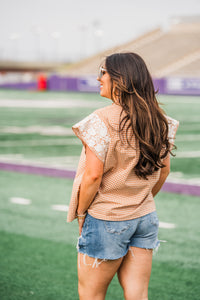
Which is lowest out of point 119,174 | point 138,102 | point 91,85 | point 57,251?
point 91,85

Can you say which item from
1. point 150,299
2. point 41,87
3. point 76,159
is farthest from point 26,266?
point 41,87

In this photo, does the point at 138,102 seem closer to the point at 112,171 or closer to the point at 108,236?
the point at 112,171

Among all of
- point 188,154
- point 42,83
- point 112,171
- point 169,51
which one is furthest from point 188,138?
point 169,51

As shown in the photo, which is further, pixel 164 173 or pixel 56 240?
pixel 56 240

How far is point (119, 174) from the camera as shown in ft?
8.76

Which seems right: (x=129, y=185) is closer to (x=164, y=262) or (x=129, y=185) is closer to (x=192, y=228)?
(x=164, y=262)

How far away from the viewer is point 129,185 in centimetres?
268

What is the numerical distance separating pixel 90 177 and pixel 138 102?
1.48ft

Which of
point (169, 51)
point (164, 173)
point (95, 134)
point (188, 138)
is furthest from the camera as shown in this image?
point (169, 51)

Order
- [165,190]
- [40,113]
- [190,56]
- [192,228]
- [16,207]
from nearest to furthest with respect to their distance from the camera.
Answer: [192,228], [16,207], [165,190], [40,113], [190,56]

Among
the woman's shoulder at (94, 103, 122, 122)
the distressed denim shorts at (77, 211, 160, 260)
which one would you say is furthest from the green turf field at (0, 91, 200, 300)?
the woman's shoulder at (94, 103, 122, 122)

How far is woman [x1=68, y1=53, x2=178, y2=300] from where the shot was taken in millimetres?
2600

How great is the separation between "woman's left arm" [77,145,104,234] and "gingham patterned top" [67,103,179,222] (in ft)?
0.10

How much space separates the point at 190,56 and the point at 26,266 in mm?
48484
